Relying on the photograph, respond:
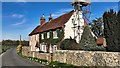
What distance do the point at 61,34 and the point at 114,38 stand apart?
18.5 m

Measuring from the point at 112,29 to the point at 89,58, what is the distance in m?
3.85

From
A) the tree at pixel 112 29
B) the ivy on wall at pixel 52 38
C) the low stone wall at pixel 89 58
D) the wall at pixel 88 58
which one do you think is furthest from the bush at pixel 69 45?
the tree at pixel 112 29

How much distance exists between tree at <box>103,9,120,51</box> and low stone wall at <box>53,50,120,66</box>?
7.63ft

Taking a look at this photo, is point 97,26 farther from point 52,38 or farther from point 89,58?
point 89,58

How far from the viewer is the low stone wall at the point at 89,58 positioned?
18641 mm

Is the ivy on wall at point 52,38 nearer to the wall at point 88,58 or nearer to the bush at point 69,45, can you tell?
the bush at point 69,45

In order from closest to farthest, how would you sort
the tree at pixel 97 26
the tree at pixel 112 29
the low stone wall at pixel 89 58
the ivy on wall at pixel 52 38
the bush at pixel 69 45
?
1. the low stone wall at pixel 89 58
2. the tree at pixel 112 29
3. the bush at pixel 69 45
4. the ivy on wall at pixel 52 38
5. the tree at pixel 97 26

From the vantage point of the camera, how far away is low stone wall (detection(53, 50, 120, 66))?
18.6m

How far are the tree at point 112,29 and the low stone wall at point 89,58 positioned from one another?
2325mm

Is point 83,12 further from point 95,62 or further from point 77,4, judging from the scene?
point 95,62

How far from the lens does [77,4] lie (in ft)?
132

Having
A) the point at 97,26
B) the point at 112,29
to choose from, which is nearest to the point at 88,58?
the point at 112,29

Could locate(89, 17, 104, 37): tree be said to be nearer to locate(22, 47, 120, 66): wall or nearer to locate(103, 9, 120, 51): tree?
locate(22, 47, 120, 66): wall

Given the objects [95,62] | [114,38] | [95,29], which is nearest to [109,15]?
[114,38]
